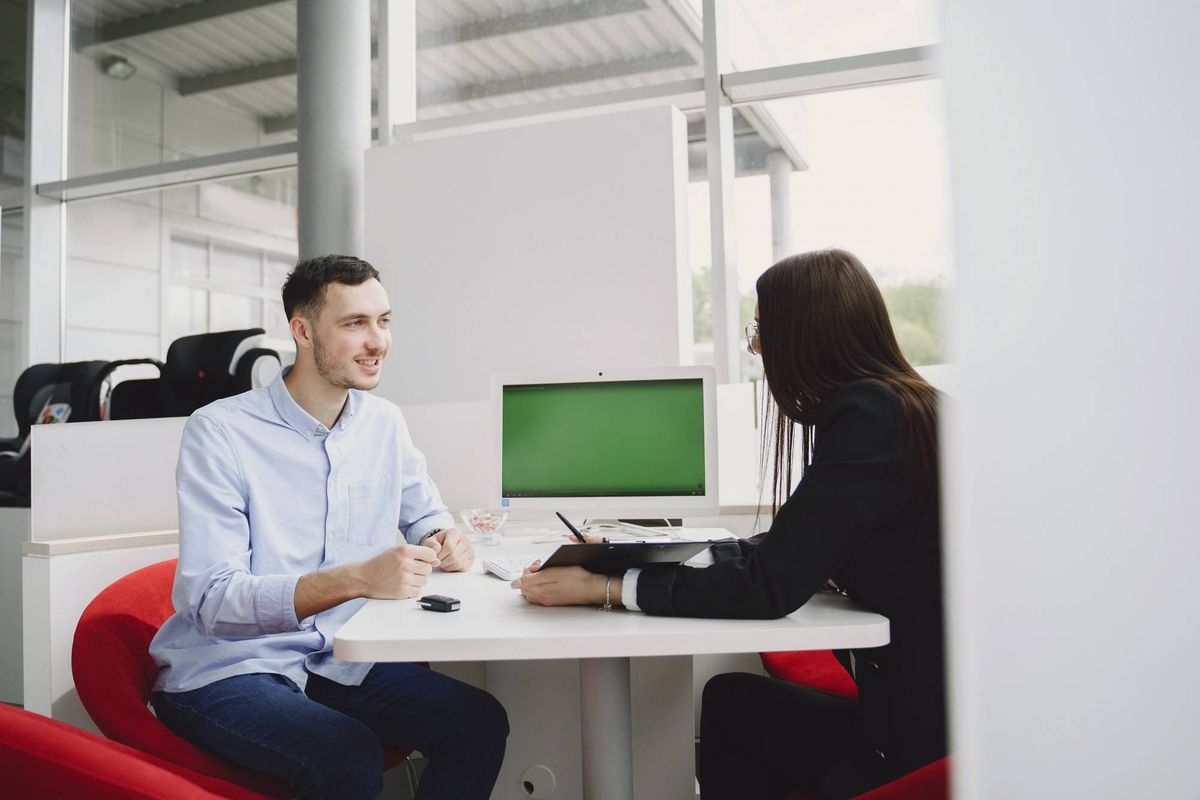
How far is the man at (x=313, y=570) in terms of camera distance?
→ 145 cm

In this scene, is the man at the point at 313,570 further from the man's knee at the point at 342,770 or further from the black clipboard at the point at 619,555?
the black clipboard at the point at 619,555

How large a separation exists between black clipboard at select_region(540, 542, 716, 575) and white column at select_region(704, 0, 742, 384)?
2.50 metres

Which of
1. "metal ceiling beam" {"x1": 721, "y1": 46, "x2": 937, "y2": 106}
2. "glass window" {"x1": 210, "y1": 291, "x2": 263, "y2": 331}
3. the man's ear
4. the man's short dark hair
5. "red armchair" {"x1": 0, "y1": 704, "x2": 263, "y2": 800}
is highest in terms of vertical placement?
"metal ceiling beam" {"x1": 721, "y1": 46, "x2": 937, "y2": 106}

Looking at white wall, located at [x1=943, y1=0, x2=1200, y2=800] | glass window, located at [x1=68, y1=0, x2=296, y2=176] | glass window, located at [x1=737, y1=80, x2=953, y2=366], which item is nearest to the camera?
white wall, located at [x1=943, y1=0, x2=1200, y2=800]

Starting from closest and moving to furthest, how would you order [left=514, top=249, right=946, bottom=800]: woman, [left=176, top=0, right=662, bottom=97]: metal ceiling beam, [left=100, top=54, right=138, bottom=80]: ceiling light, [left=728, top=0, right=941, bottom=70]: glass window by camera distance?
1. [left=514, top=249, right=946, bottom=800]: woman
2. [left=728, top=0, right=941, bottom=70]: glass window
3. [left=176, top=0, right=662, bottom=97]: metal ceiling beam
4. [left=100, top=54, right=138, bottom=80]: ceiling light

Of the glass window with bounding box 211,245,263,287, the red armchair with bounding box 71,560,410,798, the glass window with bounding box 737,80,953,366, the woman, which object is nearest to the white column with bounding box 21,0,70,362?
the glass window with bounding box 211,245,263,287

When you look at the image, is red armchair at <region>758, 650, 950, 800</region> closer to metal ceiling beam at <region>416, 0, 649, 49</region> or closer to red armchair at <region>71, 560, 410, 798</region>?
red armchair at <region>71, 560, 410, 798</region>

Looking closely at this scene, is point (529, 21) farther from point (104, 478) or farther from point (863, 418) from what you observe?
point (863, 418)

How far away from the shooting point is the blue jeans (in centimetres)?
141

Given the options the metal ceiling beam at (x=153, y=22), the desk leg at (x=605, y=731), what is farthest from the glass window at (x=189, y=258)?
the desk leg at (x=605, y=731)

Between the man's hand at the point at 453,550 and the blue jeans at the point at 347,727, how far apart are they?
235 mm

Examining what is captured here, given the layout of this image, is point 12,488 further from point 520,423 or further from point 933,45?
point 933,45

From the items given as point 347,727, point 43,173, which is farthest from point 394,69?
point 347,727

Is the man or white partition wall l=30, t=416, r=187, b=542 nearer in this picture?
the man
